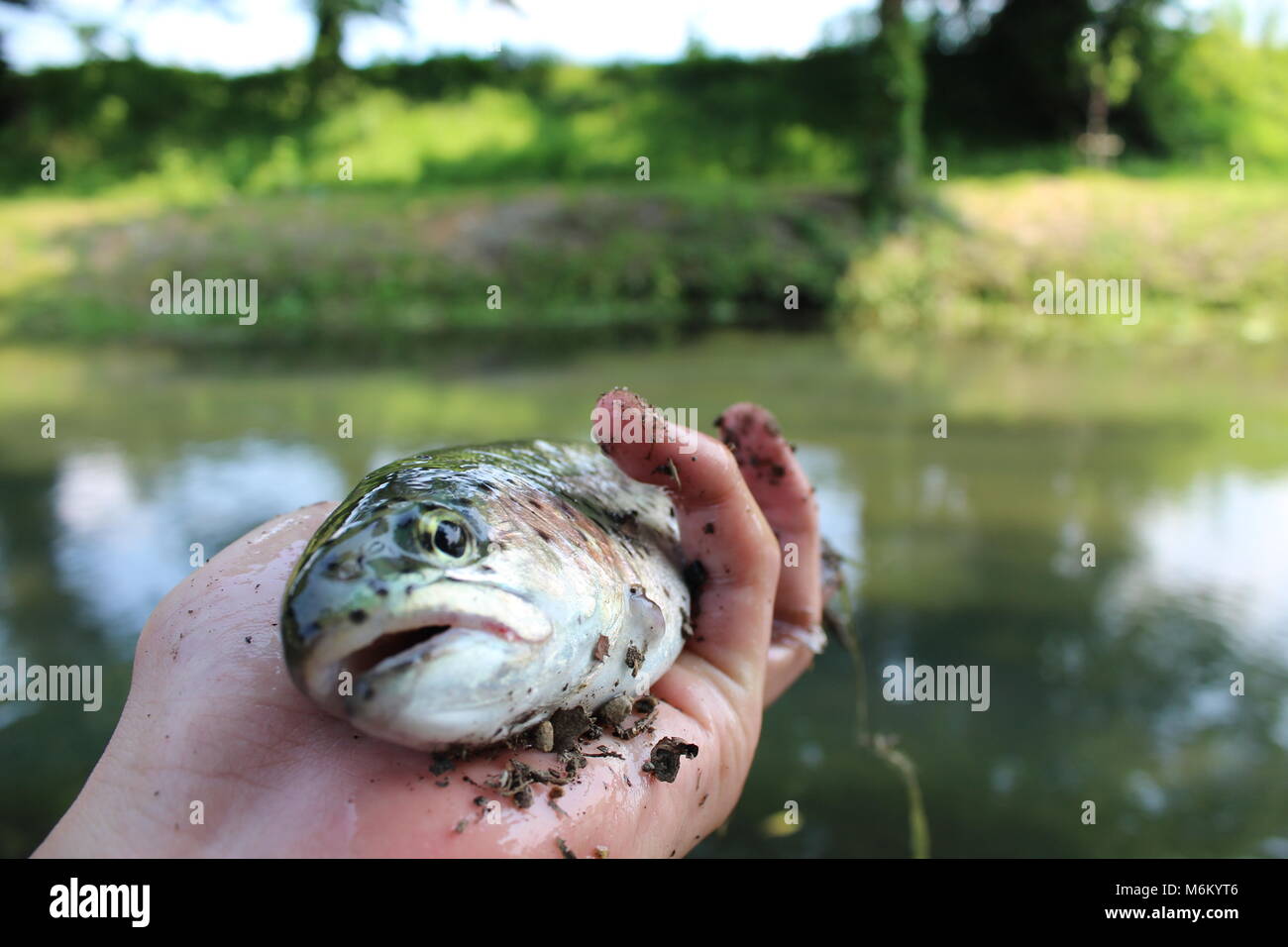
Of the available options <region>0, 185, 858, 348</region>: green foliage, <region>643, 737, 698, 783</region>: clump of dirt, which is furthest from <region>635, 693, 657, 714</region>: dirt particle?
<region>0, 185, 858, 348</region>: green foliage

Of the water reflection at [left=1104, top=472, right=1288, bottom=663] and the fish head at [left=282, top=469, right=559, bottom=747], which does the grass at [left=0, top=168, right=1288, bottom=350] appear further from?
the fish head at [left=282, top=469, right=559, bottom=747]

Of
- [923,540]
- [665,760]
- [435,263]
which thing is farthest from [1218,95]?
[665,760]

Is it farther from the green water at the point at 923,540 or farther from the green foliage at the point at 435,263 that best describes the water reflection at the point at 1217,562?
the green foliage at the point at 435,263

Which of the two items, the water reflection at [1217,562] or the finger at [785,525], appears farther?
the water reflection at [1217,562]

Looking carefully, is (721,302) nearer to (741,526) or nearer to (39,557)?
(39,557)

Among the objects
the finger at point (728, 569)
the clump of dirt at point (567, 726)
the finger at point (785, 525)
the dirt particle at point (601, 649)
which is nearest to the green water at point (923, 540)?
the finger at point (785, 525)

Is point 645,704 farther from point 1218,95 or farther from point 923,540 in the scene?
point 1218,95
